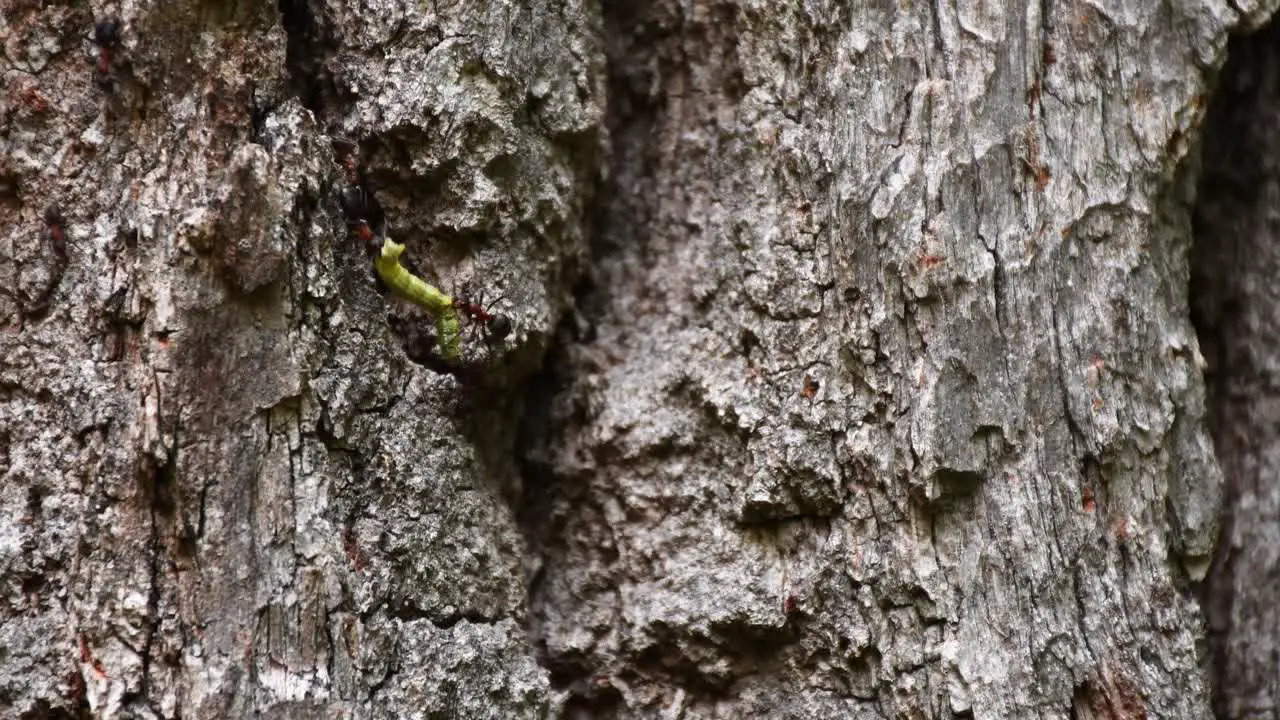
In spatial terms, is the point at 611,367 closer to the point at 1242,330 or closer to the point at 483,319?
the point at 483,319

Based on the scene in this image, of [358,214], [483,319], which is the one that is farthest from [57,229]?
[483,319]

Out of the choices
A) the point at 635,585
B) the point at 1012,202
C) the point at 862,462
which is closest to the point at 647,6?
the point at 1012,202

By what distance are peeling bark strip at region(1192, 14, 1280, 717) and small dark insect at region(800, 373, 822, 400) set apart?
1.11m

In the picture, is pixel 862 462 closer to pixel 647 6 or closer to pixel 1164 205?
pixel 1164 205

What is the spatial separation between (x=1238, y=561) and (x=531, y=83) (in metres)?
1.95

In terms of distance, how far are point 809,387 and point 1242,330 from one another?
119 cm

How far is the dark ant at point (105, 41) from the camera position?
193 cm

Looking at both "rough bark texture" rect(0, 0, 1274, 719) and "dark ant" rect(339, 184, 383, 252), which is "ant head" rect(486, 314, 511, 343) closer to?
"rough bark texture" rect(0, 0, 1274, 719)

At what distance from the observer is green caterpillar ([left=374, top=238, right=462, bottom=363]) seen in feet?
6.66

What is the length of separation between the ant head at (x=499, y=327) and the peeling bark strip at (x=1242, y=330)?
66.6 inches

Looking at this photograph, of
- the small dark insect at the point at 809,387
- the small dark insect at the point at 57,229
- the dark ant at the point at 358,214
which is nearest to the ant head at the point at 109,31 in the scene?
the small dark insect at the point at 57,229

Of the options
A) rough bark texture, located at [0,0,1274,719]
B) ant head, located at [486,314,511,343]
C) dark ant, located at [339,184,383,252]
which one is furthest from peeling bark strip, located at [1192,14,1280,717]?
dark ant, located at [339,184,383,252]

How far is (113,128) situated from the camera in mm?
1959

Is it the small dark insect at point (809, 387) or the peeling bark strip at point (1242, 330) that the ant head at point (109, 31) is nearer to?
the small dark insect at point (809, 387)
